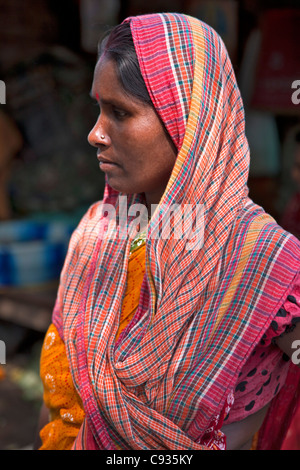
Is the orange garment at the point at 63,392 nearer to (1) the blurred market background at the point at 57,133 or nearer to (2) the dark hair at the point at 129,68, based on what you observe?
(2) the dark hair at the point at 129,68

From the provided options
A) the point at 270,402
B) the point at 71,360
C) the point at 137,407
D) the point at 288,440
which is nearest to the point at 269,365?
the point at 270,402

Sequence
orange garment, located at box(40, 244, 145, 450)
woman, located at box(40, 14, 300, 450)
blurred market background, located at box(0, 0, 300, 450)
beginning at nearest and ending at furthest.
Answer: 1. woman, located at box(40, 14, 300, 450)
2. orange garment, located at box(40, 244, 145, 450)
3. blurred market background, located at box(0, 0, 300, 450)

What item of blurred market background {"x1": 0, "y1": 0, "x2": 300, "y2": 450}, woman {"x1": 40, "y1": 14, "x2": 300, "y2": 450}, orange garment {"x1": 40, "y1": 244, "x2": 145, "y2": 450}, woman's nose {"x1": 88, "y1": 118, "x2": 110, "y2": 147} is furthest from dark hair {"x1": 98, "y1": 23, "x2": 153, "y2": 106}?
blurred market background {"x1": 0, "y1": 0, "x2": 300, "y2": 450}

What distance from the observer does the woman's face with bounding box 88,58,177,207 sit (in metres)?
1.21

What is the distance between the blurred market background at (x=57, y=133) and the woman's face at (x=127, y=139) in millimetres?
2177

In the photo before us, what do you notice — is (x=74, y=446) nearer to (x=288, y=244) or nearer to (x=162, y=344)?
(x=162, y=344)

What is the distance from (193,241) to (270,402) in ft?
1.98

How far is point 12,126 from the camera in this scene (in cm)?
468

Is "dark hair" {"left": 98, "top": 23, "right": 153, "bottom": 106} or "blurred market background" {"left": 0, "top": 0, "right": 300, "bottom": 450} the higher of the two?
"dark hair" {"left": 98, "top": 23, "right": 153, "bottom": 106}

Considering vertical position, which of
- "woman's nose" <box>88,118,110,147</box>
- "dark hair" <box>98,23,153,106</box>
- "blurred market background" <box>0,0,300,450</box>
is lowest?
"blurred market background" <box>0,0,300,450</box>

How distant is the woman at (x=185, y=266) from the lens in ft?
3.87

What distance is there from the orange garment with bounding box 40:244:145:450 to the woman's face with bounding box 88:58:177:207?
0.74 ft

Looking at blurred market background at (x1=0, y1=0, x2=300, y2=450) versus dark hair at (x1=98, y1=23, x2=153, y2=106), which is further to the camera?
blurred market background at (x1=0, y1=0, x2=300, y2=450)

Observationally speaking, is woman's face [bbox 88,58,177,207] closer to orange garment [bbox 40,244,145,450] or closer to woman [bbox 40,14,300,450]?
woman [bbox 40,14,300,450]
